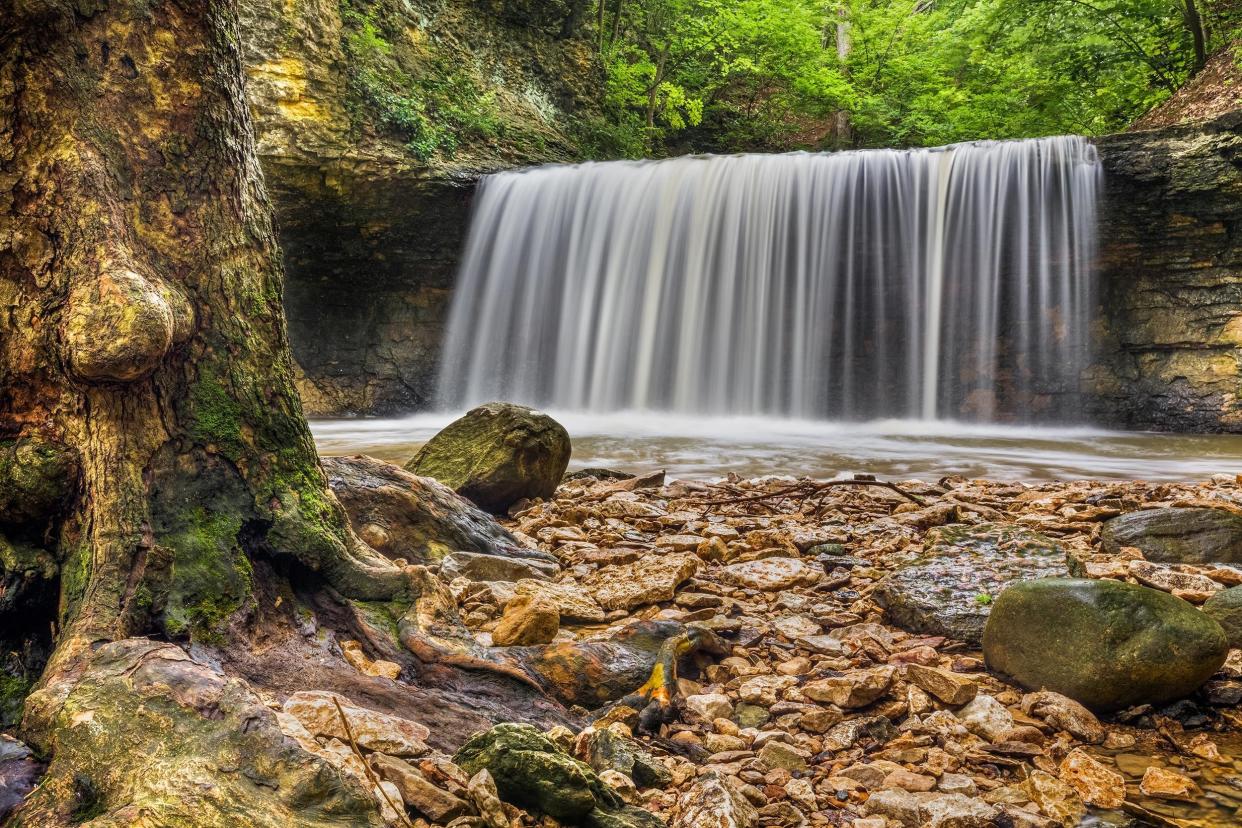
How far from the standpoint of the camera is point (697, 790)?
1859 millimetres

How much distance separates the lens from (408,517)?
385 centimetres

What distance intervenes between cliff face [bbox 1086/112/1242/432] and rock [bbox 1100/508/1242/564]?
8415 mm

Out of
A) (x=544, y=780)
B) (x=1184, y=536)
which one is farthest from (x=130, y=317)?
(x=1184, y=536)

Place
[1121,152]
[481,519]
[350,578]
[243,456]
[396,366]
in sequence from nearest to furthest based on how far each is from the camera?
1. [243,456]
2. [350,578]
3. [481,519]
4. [1121,152]
5. [396,366]

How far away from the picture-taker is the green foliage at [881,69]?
13.7 metres

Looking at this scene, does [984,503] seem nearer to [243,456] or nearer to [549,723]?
[549,723]

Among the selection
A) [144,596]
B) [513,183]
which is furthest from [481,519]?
[513,183]

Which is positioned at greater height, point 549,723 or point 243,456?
point 243,456

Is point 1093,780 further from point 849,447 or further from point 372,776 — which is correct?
point 849,447

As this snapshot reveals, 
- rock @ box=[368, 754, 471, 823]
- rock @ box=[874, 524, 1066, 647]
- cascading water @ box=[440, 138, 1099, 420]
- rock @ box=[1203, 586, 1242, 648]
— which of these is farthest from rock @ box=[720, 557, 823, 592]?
cascading water @ box=[440, 138, 1099, 420]

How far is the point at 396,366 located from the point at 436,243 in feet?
→ 8.06

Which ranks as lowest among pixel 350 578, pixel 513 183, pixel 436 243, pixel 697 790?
pixel 697 790

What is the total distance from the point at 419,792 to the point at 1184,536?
375cm

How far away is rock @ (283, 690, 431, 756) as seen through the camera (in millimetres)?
1594
